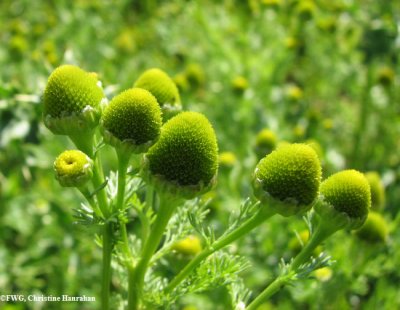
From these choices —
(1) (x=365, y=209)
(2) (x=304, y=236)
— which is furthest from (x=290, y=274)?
(2) (x=304, y=236)

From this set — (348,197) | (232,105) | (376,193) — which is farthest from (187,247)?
(232,105)

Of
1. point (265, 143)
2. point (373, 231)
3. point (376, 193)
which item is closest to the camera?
point (373, 231)

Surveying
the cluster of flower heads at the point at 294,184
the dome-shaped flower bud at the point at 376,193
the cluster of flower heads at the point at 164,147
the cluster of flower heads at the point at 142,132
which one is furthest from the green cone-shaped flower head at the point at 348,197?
the dome-shaped flower bud at the point at 376,193

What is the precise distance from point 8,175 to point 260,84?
6.14ft

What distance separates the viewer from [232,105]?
3791mm

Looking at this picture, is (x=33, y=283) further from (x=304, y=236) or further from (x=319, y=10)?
(x=319, y=10)

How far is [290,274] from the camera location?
4.45 ft

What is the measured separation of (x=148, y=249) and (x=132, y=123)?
14.3 inches

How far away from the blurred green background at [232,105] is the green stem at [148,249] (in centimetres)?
24

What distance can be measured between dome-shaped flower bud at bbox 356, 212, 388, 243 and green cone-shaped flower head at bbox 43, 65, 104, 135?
52.5 inches

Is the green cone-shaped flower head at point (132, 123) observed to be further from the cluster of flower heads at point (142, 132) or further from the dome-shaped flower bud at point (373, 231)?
the dome-shaped flower bud at point (373, 231)

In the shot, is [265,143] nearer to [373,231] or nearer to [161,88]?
[373,231]

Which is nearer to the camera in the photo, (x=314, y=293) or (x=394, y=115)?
(x=314, y=293)

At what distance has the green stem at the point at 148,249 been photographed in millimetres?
1361
